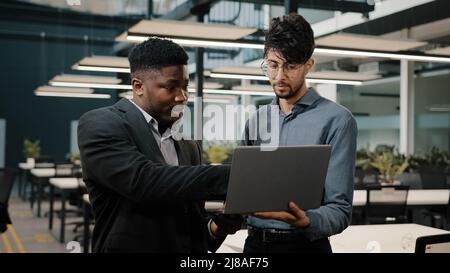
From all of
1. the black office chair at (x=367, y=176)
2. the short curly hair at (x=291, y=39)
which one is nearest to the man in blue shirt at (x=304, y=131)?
the short curly hair at (x=291, y=39)

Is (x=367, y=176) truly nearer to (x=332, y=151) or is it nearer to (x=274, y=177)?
(x=332, y=151)

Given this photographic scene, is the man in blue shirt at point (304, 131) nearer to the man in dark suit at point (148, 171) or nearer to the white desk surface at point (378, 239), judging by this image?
the man in dark suit at point (148, 171)

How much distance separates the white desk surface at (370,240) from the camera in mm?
2324

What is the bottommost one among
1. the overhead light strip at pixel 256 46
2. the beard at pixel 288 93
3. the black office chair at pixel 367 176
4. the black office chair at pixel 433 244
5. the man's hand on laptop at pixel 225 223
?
the black office chair at pixel 367 176

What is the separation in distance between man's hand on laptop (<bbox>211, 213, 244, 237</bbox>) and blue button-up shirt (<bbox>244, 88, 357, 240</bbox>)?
0.22 m

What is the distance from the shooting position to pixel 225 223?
1.22m

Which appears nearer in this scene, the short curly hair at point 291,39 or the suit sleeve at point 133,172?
the suit sleeve at point 133,172

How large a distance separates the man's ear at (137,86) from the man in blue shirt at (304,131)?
1.49 ft

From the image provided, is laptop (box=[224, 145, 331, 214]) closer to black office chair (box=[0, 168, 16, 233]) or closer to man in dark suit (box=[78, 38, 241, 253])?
man in dark suit (box=[78, 38, 241, 253])

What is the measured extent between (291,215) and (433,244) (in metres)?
0.50

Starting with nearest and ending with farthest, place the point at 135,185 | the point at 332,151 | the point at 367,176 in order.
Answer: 1. the point at 135,185
2. the point at 332,151
3. the point at 367,176

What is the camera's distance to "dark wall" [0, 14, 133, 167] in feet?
39.7

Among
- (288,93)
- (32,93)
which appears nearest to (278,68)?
(288,93)
